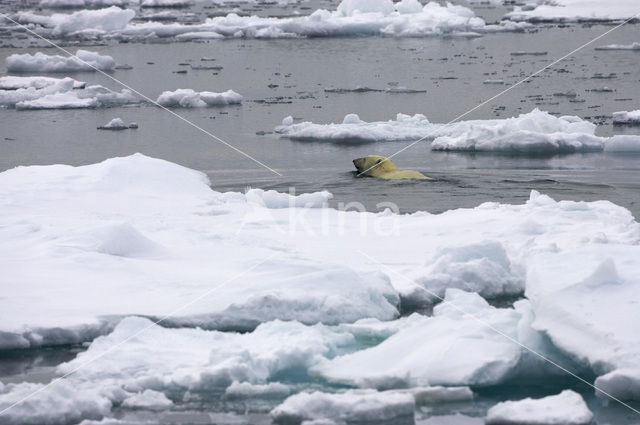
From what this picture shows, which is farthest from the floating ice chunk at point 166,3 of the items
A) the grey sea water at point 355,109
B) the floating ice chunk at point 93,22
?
the grey sea water at point 355,109

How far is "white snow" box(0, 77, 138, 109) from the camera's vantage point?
720 inches

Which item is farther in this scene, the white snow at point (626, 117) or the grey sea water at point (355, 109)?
the white snow at point (626, 117)

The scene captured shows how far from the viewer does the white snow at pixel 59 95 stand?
1830 centimetres

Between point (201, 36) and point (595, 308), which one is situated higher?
point (201, 36)

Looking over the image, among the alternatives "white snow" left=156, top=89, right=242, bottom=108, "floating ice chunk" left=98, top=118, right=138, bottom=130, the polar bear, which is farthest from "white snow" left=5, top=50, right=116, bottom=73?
the polar bear

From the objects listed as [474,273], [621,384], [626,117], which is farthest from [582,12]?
[621,384]

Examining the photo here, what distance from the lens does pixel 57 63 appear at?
2203 centimetres

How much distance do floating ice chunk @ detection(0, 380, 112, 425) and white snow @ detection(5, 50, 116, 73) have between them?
54.9ft

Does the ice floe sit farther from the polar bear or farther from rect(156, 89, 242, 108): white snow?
the polar bear

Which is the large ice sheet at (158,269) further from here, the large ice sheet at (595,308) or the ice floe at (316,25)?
the ice floe at (316,25)

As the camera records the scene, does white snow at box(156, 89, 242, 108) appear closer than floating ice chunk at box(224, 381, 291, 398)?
No

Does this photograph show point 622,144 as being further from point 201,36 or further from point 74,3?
point 74,3

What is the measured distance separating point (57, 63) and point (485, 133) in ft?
36.4

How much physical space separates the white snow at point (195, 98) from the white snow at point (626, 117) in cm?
644
